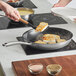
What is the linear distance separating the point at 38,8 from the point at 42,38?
986mm

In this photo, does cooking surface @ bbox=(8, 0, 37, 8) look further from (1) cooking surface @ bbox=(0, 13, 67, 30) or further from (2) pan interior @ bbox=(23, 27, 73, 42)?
(2) pan interior @ bbox=(23, 27, 73, 42)

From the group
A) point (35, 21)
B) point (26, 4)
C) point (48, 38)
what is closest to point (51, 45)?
point (48, 38)

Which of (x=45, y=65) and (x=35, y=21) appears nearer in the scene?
(x=45, y=65)

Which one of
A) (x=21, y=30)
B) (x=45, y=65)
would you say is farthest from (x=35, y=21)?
(x=45, y=65)

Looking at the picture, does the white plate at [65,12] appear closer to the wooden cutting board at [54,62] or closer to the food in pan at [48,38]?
the food in pan at [48,38]

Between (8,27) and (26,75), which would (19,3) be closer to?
(8,27)

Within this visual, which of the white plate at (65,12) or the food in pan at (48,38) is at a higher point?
the food in pan at (48,38)

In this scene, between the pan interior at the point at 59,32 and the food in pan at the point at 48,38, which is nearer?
the food in pan at the point at 48,38

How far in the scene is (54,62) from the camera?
4.95 ft

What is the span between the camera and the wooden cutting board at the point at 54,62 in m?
1.38

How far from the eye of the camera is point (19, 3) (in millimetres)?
2877

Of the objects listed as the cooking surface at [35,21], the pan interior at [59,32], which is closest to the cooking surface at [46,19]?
the cooking surface at [35,21]

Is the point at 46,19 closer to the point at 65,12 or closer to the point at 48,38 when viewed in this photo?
the point at 65,12

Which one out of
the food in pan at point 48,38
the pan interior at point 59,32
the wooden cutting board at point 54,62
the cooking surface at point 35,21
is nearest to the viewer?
the wooden cutting board at point 54,62
